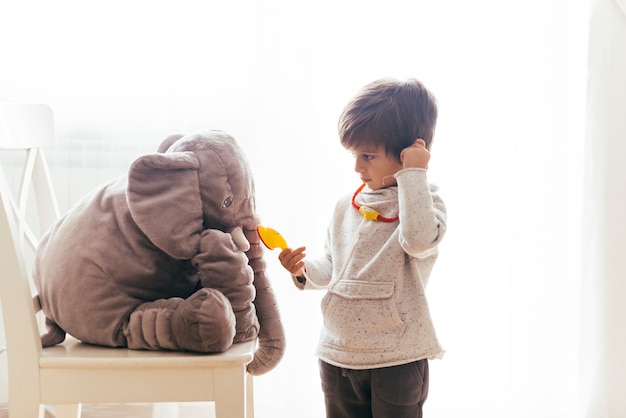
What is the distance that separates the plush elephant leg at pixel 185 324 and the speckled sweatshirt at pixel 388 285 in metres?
0.19

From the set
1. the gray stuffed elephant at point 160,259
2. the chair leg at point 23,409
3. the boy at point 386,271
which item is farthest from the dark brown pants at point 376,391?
the chair leg at point 23,409

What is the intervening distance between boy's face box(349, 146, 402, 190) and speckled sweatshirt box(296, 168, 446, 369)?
0.02m

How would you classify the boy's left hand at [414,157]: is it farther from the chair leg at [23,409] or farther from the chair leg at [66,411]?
the chair leg at [66,411]

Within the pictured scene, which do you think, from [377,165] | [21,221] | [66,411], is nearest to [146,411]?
[66,411]

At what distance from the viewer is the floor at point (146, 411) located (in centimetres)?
162

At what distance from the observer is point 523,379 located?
1768mm

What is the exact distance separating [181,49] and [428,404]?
1.00 meters

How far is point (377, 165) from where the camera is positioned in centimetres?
110

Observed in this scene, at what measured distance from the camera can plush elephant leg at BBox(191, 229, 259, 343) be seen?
103 centimetres

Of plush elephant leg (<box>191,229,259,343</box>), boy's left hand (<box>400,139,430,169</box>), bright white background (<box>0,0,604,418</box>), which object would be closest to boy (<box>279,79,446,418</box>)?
boy's left hand (<box>400,139,430,169</box>)

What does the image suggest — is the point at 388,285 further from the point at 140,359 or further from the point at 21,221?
the point at 21,221

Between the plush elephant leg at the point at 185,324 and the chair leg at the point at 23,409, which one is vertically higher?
the plush elephant leg at the point at 185,324

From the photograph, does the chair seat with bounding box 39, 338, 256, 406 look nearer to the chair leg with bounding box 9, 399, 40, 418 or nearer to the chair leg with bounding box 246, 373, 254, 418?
the chair leg with bounding box 9, 399, 40, 418

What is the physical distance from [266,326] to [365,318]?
0.17m
